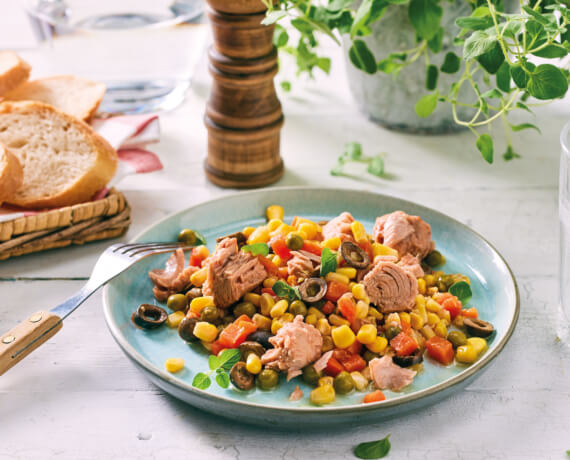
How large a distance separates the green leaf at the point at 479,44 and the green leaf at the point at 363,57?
78cm

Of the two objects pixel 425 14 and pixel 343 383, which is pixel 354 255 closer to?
pixel 343 383

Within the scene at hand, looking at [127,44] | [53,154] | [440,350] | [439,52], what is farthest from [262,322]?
[127,44]

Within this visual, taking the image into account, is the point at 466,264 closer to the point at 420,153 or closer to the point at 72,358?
the point at 420,153

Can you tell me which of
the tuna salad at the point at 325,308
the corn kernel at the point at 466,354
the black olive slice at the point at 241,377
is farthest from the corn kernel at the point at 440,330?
the black olive slice at the point at 241,377

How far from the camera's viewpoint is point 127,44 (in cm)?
361

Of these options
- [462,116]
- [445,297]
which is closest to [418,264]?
[445,297]

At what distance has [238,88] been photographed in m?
2.90

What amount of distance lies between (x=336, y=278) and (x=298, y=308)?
152 millimetres

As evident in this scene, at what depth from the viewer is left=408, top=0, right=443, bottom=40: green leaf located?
2.74 metres

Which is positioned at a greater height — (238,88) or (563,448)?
(238,88)

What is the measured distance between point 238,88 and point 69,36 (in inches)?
46.8

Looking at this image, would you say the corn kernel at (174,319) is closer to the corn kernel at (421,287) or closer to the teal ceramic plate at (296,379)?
the teal ceramic plate at (296,379)

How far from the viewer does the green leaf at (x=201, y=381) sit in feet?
6.09

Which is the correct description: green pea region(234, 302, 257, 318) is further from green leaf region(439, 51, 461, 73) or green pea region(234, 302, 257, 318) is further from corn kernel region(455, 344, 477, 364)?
green leaf region(439, 51, 461, 73)
